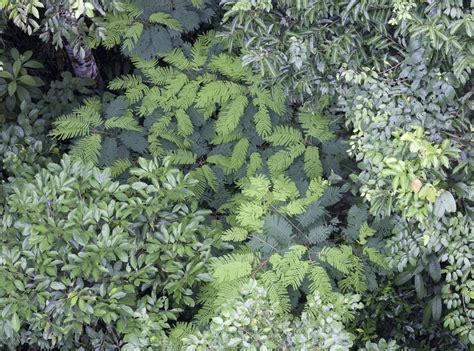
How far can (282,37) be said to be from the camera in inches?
150

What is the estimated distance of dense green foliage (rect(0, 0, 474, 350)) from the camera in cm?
323

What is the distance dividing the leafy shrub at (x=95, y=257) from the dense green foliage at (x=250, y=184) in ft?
0.04

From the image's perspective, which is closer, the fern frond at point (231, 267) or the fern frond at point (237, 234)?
the fern frond at point (231, 267)

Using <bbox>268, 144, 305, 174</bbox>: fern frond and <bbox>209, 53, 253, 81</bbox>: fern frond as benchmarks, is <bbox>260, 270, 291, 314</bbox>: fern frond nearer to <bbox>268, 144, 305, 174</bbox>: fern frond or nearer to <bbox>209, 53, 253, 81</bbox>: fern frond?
<bbox>268, 144, 305, 174</bbox>: fern frond

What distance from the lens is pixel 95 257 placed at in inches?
142

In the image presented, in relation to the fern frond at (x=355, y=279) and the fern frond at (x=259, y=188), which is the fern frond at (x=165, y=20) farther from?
the fern frond at (x=355, y=279)

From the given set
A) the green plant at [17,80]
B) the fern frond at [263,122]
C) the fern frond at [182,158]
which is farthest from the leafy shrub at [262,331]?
the green plant at [17,80]

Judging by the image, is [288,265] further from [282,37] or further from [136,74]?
[136,74]

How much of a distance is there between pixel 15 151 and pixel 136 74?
108cm

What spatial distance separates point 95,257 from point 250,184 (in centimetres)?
123

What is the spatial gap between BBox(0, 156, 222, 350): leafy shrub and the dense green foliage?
1cm

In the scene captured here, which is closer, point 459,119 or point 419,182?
point 419,182

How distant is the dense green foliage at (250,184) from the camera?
323 centimetres

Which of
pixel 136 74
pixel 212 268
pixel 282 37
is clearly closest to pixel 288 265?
pixel 212 268
